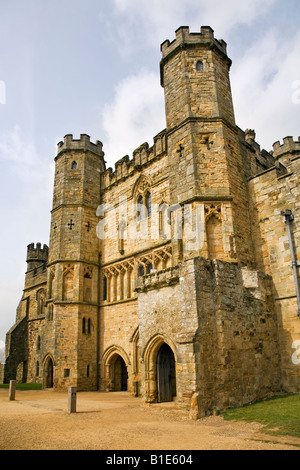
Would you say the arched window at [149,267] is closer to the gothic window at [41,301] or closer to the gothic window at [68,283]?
the gothic window at [68,283]

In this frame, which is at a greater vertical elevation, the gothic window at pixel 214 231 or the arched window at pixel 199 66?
the arched window at pixel 199 66

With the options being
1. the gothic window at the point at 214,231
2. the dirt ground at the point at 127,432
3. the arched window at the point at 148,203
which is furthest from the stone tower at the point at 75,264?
the gothic window at the point at 214,231

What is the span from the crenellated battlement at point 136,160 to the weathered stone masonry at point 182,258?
76 millimetres

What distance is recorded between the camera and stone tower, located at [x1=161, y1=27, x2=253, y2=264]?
1249 cm

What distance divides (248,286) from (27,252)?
24469 millimetres

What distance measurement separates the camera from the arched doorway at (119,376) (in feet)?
57.2

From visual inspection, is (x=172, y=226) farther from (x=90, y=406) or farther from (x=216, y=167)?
(x=90, y=406)

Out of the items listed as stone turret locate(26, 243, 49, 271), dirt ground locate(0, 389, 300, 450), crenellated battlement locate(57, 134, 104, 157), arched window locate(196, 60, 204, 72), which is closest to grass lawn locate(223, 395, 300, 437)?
dirt ground locate(0, 389, 300, 450)

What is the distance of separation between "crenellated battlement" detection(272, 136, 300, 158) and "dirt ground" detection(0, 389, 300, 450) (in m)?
17.1

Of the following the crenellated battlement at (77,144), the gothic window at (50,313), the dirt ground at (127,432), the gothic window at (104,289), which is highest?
the crenellated battlement at (77,144)

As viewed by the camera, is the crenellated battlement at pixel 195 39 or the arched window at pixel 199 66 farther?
the crenellated battlement at pixel 195 39

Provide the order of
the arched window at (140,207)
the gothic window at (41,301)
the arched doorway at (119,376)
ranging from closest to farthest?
the arched doorway at (119,376), the arched window at (140,207), the gothic window at (41,301)
